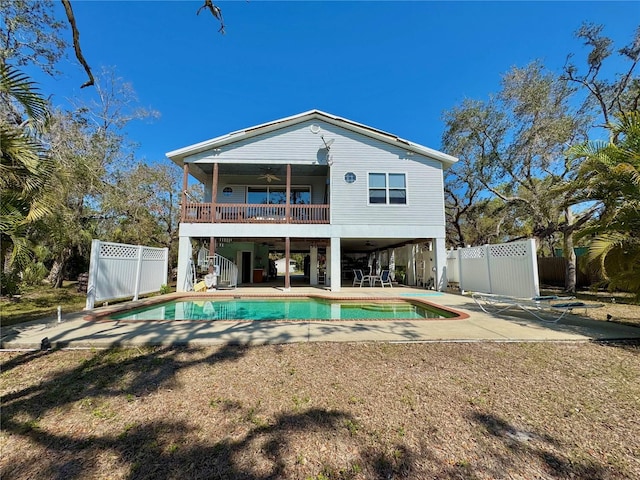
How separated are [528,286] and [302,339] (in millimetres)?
6938

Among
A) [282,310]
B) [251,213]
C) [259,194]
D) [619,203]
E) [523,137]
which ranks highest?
[523,137]

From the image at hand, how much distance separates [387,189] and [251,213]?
6045 millimetres

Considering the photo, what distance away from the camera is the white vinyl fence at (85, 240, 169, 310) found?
7.41m

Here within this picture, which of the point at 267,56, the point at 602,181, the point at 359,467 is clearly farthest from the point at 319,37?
the point at 359,467

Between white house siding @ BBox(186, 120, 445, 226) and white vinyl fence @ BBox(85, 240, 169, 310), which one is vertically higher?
white house siding @ BBox(186, 120, 445, 226)

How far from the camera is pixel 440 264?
12.5 metres

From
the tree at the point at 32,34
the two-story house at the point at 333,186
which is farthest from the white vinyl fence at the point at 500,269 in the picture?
the tree at the point at 32,34

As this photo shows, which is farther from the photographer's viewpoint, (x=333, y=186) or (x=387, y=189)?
(x=387, y=189)

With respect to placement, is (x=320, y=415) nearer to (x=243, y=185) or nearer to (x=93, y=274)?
(x=93, y=274)

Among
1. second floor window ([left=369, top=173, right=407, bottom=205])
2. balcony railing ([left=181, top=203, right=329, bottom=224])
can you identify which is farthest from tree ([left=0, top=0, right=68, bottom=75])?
second floor window ([left=369, top=173, right=407, bottom=205])

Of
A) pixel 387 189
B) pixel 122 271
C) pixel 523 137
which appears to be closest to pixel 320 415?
pixel 122 271

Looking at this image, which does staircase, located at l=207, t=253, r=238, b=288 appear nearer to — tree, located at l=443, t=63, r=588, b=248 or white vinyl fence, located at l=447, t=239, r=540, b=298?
white vinyl fence, located at l=447, t=239, r=540, b=298

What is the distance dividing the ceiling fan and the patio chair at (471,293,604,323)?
9.77 meters

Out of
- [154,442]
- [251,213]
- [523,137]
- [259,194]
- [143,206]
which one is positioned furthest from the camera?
[143,206]
